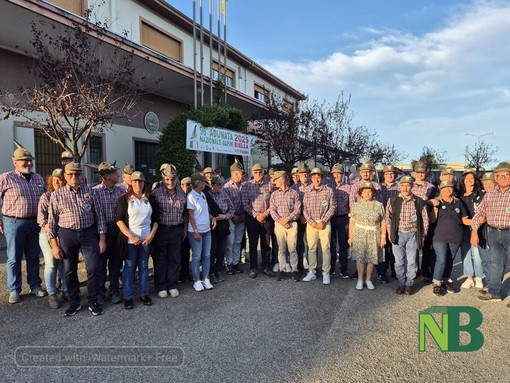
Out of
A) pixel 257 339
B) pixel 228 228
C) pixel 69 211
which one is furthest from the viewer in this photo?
pixel 228 228

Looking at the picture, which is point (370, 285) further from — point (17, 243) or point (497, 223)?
point (17, 243)

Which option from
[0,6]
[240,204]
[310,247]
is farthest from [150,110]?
[310,247]

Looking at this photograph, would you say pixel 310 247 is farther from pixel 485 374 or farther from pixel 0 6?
pixel 0 6

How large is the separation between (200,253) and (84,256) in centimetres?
175

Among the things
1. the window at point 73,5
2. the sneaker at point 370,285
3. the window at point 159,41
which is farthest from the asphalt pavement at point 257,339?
the window at point 159,41

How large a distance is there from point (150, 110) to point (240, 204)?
9.60 m

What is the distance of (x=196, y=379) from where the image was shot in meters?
3.00

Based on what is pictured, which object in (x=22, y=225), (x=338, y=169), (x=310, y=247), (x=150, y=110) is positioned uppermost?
(x=150, y=110)

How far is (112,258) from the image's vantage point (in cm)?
496

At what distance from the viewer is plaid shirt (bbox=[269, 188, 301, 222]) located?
5953 mm

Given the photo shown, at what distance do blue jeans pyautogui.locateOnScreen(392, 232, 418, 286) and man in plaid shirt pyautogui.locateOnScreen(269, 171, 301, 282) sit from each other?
163 centimetres

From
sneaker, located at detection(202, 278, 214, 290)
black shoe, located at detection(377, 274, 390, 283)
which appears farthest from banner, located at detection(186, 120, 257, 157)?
black shoe, located at detection(377, 274, 390, 283)

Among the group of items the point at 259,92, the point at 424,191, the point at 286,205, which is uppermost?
the point at 259,92

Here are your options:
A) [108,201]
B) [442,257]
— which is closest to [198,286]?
[108,201]
